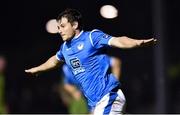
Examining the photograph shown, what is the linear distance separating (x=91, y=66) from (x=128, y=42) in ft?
2.34

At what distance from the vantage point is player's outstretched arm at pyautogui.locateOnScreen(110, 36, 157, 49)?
7.90 m

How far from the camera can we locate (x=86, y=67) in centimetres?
874

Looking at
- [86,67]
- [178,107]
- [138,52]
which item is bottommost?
[178,107]

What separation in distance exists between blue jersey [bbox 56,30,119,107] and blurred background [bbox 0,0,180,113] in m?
5.87

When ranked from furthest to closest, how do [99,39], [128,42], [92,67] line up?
[92,67]
[99,39]
[128,42]

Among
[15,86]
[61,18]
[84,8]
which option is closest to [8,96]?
[15,86]

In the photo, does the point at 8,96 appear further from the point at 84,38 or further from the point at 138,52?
the point at 84,38

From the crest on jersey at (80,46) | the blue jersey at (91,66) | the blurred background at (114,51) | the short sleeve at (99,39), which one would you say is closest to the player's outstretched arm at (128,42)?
the short sleeve at (99,39)

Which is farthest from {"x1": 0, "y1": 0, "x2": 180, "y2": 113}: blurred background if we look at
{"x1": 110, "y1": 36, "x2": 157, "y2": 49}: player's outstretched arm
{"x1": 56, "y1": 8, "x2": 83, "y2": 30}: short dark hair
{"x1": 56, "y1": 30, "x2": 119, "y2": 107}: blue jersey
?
{"x1": 110, "y1": 36, "x2": 157, "y2": 49}: player's outstretched arm

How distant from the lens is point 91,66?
873cm

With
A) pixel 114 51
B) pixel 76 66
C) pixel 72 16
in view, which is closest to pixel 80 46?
pixel 76 66

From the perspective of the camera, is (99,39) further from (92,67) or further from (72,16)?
(72,16)

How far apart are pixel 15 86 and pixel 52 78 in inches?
27.2

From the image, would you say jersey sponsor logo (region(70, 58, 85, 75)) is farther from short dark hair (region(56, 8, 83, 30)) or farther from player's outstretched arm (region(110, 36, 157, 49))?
player's outstretched arm (region(110, 36, 157, 49))
